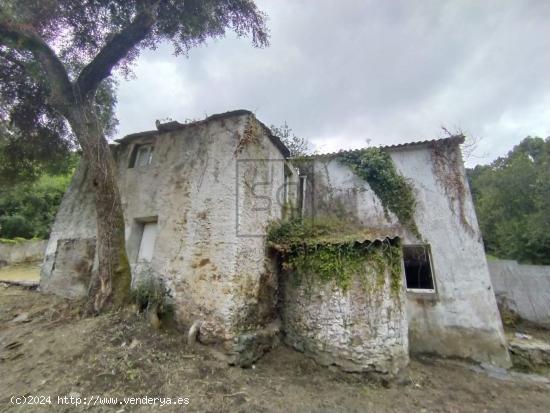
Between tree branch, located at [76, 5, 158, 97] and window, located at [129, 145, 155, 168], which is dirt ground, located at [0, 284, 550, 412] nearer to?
window, located at [129, 145, 155, 168]

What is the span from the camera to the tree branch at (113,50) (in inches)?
237

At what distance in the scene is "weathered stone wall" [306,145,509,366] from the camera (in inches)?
252

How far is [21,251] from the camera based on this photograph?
1516 centimetres

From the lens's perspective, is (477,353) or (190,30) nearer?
(477,353)

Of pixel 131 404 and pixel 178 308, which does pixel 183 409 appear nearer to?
pixel 131 404

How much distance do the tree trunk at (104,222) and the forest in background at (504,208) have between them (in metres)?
6.30

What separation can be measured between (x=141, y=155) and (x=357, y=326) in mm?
7281

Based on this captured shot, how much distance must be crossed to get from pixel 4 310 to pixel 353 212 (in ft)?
30.5

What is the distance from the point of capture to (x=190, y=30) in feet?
24.8

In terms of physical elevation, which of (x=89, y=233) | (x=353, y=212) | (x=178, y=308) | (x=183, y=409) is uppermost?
(x=353, y=212)

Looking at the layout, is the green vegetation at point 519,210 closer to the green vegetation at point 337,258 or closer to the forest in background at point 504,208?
the forest in background at point 504,208

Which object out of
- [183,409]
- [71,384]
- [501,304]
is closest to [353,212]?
[501,304]

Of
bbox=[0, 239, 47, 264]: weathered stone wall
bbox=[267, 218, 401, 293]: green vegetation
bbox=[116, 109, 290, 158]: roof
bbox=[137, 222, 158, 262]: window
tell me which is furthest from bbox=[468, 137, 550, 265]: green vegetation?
bbox=[0, 239, 47, 264]: weathered stone wall

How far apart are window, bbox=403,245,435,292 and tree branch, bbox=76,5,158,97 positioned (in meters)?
8.69
